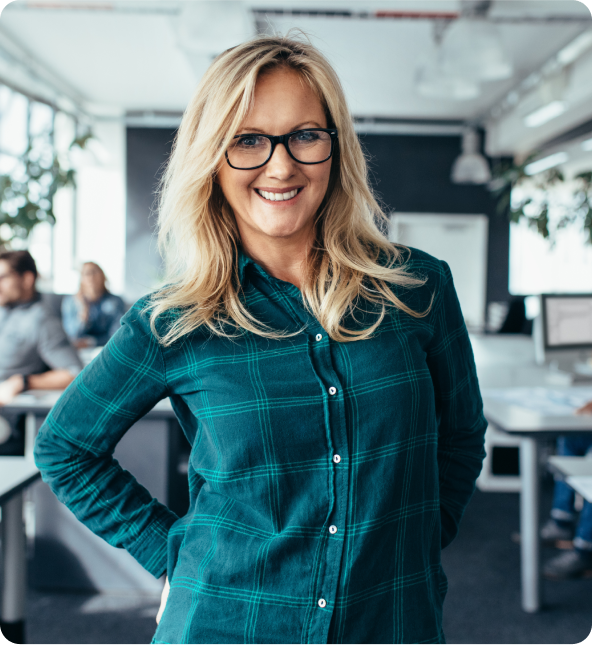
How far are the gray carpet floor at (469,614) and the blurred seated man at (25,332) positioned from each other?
3.64 ft

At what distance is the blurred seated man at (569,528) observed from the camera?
2.71 meters

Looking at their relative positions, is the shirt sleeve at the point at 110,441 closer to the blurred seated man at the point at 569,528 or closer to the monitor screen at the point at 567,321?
the blurred seated man at the point at 569,528

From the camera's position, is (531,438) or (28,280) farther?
(28,280)

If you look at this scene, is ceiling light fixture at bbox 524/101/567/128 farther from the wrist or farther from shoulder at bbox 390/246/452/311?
shoulder at bbox 390/246/452/311

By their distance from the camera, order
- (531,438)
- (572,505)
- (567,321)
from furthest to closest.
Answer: (567,321) → (572,505) → (531,438)

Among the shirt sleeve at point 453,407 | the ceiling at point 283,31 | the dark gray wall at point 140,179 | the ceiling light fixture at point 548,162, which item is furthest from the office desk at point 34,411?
the ceiling light fixture at point 548,162

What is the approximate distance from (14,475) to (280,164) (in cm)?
129

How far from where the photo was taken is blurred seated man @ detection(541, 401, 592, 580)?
2713 millimetres

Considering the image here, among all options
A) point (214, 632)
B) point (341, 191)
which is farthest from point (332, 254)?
point (214, 632)

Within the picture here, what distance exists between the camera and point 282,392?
2.92ft

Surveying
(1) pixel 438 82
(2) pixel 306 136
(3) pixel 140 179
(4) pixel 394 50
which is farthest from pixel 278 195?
(3) pixel 140 179

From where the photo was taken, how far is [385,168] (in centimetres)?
882

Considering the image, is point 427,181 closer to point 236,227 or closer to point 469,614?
point 469,614

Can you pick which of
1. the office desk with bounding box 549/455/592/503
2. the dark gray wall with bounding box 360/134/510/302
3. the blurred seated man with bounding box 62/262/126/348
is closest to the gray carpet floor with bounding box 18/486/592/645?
the office desk with bounding box 549/455/592/503
